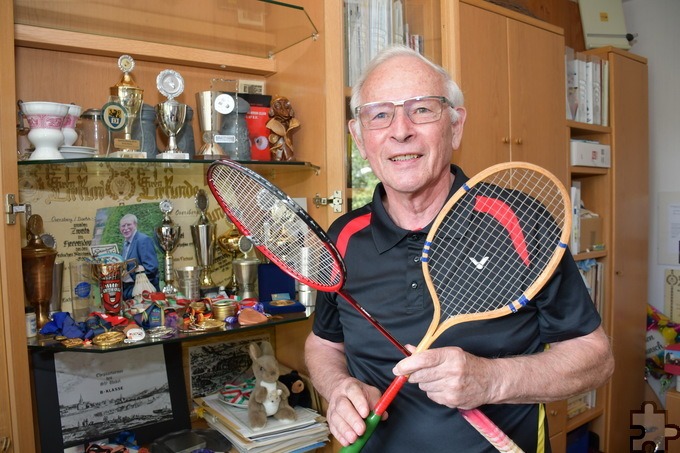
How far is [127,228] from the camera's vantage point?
156 centimetres

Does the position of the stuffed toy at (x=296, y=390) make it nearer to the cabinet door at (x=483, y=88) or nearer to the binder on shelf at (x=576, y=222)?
the cabinet door at (x=483, y=88)

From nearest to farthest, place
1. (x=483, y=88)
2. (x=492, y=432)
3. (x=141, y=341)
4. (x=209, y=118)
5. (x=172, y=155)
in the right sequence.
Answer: (x=492, y=432)
(x=141, y=341)
(x=172, y=155)
(x=209, y=118)
(x=483, y=88)

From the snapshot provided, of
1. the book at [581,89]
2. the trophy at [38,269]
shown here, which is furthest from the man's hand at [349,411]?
the book at [581,89]

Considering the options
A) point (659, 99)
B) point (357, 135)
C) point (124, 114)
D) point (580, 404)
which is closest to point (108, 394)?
point (124, 114)

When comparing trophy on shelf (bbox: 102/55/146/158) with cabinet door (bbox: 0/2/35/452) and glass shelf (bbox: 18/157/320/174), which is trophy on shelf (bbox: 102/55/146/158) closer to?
glass shelf (bbox: 18/157/320/174)

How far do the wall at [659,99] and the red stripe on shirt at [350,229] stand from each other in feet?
8.12

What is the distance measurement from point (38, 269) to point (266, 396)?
664 millimetres

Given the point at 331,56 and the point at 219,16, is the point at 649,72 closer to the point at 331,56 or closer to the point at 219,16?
the point at 331,56

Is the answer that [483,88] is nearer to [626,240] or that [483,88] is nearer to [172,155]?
[172,155]

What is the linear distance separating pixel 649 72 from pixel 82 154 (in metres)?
3.05

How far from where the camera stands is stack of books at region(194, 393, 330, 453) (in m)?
1.44

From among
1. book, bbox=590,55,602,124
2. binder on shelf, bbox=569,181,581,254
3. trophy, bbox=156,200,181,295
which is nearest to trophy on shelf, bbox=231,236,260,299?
trophy, bbox=156,200,181,295

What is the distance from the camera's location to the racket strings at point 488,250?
3.42 ft

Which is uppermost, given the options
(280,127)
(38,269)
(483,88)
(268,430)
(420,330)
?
(483,88)
